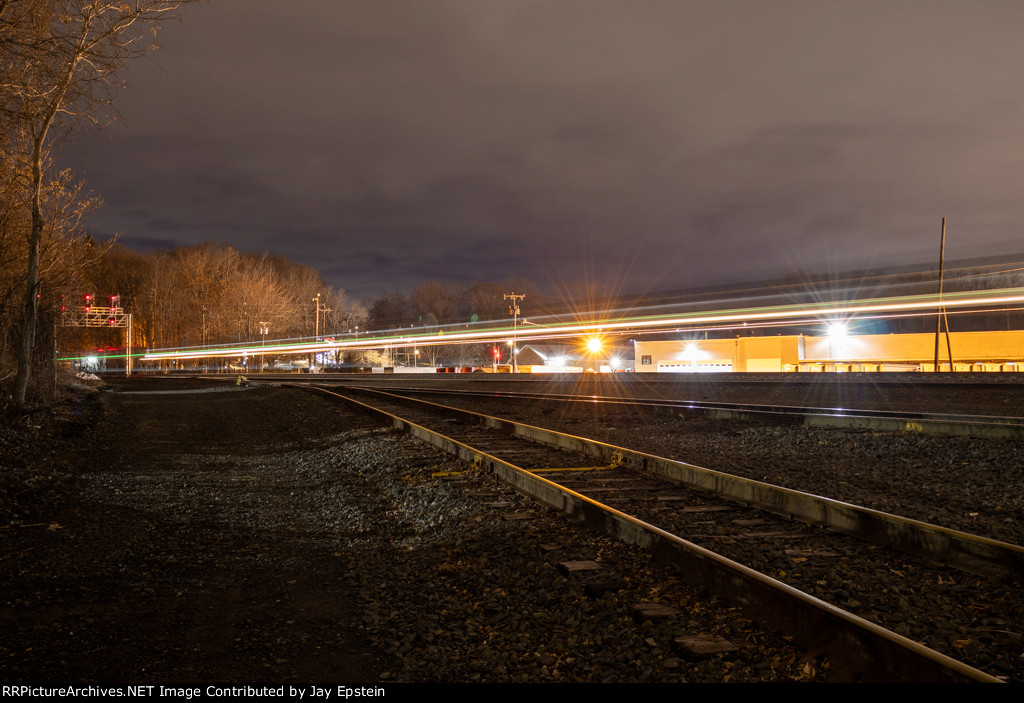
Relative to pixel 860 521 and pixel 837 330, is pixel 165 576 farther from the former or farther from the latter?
pixel 837 330

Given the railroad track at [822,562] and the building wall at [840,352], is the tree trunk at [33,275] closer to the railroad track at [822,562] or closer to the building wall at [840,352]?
the railroad track at [822,562]

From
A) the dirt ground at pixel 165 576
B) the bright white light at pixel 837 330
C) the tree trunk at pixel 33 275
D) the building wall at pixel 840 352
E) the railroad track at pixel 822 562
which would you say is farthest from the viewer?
the bright white light at pixel 837 330

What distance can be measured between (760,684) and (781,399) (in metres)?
23.5

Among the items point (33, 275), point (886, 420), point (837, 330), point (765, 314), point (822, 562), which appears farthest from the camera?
point (837, 330)

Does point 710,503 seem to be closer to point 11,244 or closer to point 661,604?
point 661,604

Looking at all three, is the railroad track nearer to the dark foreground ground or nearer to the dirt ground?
the dark foreground ground

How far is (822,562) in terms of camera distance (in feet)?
19.2

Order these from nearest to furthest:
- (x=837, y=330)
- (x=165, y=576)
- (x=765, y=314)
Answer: (x=165, y=576) < (x=765, y=314) < (x=837, y=330)

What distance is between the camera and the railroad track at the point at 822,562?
12.5 ft

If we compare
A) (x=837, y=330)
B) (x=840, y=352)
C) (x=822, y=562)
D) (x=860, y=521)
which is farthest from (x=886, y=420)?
(x=840, y=352)

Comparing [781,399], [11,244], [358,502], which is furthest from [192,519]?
[781,399]

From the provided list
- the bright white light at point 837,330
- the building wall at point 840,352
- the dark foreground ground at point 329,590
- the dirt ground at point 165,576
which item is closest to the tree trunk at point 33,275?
the dirt ground at point 165,576

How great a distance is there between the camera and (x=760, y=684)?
3.67 meters

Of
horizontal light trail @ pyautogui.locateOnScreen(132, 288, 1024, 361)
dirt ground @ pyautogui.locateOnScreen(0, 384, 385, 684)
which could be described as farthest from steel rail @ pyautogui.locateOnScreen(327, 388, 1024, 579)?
horizontal light trail @ pyautogui.locateOnScreen(132, 288, 1024, 361)
